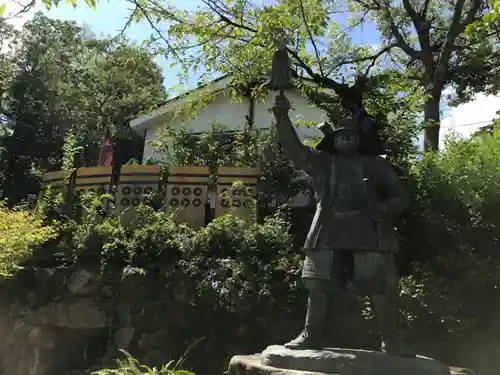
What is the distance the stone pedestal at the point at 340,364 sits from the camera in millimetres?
4035

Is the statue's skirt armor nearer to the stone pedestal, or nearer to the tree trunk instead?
the stone pedestal

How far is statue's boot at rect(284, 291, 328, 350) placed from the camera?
14.9 feet

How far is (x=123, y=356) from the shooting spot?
27.4 ft

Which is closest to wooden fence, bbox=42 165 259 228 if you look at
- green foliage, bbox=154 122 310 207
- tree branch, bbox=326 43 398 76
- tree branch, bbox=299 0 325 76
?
green foliage, bbox=154 122 310 207

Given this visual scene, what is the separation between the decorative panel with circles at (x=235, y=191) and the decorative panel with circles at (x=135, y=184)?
140 cm

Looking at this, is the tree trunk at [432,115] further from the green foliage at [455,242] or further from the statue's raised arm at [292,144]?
the statue's raised arm at [292,144]

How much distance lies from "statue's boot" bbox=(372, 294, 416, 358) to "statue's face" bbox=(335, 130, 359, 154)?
1.37 m

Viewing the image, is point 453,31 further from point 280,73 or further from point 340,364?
point 340,364

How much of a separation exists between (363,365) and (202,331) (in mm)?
4785

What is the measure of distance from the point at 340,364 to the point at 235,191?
6.71m

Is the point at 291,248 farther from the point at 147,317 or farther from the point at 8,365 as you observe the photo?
the point at 8,365

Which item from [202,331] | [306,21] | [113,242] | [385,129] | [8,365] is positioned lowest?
[8,365]

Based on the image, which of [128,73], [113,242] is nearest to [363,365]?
[113,242]

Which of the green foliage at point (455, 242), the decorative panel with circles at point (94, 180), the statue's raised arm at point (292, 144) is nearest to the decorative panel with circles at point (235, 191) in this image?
the decorative panel with circles at point (94, 180)
